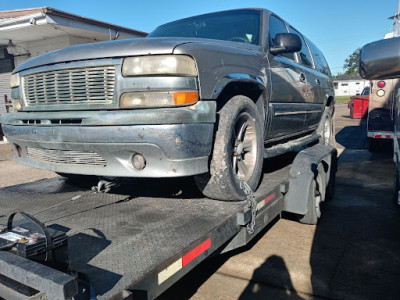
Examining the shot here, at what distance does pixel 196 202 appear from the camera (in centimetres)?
279

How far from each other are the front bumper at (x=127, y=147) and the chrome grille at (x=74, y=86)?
207mm

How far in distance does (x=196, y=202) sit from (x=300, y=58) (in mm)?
2968

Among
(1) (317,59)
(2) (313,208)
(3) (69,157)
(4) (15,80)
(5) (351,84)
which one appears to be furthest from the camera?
(5) (351,84)

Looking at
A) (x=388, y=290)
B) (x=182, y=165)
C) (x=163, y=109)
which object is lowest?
(x=388, y=290)

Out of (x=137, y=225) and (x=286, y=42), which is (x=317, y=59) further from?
(x=137, y=225)

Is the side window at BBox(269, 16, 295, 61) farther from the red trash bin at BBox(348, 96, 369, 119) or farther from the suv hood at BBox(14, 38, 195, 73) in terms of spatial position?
the red trash bin at BBox(348, 96, 369, 119)

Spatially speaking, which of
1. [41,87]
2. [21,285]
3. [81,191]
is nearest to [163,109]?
[41,87]

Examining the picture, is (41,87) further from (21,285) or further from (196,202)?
(21,285)

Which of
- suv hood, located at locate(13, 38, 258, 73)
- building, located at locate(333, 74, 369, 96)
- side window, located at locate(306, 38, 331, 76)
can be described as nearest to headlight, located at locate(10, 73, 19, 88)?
suv hood, located at locate(13, 38, 258, 73)

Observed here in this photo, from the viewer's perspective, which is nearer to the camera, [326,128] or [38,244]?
[38,244]

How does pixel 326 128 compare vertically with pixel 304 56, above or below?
below

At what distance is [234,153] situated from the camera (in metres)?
2.82

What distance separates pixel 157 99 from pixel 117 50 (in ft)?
1.41

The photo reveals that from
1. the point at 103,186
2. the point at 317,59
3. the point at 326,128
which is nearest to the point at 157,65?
the point at 103,186
